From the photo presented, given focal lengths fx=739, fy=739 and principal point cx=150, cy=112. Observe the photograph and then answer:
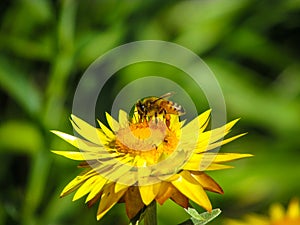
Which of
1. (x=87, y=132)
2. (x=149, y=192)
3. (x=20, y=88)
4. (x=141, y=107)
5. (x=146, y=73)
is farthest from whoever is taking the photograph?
(x=146, y=73)

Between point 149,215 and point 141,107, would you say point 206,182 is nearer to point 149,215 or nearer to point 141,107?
point 149,215

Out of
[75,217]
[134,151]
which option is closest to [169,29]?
[75,217]

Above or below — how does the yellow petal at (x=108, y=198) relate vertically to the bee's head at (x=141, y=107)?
below

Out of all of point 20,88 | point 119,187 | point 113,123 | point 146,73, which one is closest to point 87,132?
point 113,123

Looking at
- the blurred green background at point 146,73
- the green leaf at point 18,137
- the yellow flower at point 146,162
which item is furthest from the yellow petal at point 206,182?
the green leaf at point 18,137

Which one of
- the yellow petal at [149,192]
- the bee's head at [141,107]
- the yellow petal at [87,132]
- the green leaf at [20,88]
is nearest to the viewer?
the yellow petal at [149,192]

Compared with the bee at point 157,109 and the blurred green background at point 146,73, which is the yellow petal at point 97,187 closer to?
the bee at point 157,109
